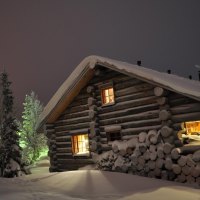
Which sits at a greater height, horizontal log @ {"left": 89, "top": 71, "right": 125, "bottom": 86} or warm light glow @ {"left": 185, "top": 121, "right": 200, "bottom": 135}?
horizontal log @ {"left": 89, "top": 71, "right": 125, "bottom": 86}

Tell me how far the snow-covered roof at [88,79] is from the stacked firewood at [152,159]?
2.43 metres

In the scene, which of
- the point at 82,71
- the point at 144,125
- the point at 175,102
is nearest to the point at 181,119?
the point at 175,102

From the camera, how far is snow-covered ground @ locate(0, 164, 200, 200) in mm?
9886

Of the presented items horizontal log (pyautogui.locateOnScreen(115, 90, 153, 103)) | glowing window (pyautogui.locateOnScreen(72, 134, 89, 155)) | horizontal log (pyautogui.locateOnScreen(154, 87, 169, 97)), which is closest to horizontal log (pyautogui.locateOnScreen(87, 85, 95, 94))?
horizontal log (pyautogui.locateOnScreen(115, 90, 153, 103))

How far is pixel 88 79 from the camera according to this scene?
18094mm

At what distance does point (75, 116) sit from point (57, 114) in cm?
145

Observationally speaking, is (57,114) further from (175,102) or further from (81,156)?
(175,102)

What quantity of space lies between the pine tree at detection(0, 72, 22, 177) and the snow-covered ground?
7.47m

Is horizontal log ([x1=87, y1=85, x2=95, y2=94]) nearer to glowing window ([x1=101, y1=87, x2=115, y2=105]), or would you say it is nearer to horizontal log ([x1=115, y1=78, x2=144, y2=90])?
glowing window ([x1=101, y1=87, x2=115, y2=105])

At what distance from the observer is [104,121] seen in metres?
17.5

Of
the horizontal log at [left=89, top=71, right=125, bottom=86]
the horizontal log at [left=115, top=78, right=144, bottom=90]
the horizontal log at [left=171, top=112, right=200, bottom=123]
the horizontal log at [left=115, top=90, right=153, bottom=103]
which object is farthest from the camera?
the horizontal log at [left=89, top=71, right=125, bottom=86]

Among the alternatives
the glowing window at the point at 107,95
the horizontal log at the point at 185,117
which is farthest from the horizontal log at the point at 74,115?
the horizontal log at the point at 185,117

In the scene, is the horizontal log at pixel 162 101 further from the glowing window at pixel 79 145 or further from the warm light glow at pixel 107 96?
the glowing window at pixel 79 145

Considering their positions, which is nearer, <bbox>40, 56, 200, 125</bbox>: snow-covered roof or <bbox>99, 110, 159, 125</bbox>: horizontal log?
<bbox>40, 56, 200, 125</bbox>: snow-covered roof
